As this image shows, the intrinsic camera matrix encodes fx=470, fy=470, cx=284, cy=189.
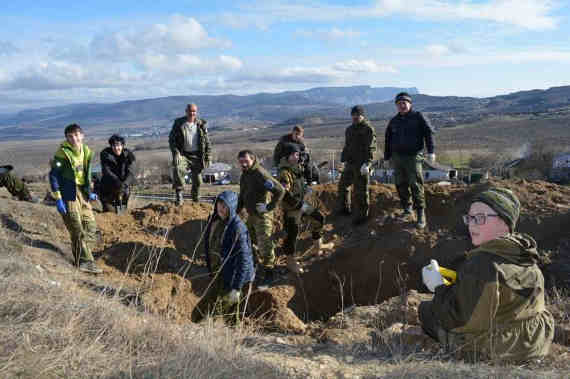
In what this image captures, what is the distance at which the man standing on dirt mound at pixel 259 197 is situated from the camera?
600 cm

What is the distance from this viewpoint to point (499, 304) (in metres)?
2.79

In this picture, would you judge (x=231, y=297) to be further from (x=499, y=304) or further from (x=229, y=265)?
(x=499, y=304)

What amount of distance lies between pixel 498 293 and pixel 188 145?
6363 mm

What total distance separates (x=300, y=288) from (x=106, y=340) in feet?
13.2

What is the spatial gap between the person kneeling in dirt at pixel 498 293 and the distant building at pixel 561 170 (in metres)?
29.3

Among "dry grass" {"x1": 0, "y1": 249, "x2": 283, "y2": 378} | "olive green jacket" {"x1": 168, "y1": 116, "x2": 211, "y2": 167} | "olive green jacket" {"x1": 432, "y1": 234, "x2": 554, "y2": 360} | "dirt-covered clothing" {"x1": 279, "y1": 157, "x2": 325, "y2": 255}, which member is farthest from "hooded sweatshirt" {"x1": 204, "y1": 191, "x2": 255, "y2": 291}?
"olive green jacket" {"x1": 168, "y1": 116, "x2": 211, "y2": 167}

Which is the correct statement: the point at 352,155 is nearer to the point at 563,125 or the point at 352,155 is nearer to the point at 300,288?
the point at 300,288

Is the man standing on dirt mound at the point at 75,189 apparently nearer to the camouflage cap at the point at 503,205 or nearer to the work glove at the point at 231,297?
the work glove at the point at 231,297

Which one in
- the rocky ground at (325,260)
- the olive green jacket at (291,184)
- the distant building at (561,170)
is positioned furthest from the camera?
the distant building at (561,170)

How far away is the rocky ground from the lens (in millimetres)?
4914

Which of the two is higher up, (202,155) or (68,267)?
(202,155)

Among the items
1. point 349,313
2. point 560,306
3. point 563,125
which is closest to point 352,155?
point 349,313

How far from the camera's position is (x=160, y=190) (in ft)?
135

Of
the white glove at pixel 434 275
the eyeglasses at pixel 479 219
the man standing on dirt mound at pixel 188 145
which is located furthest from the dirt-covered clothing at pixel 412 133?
the eyeglasses at pixel 479 219
